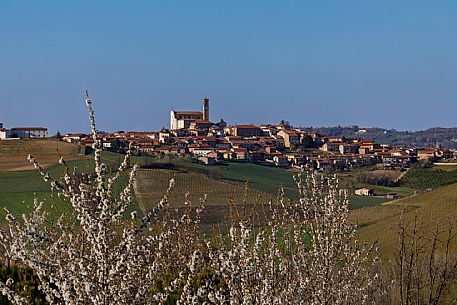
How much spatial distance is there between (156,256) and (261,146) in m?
98.8

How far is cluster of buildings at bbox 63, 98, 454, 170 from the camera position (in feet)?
279

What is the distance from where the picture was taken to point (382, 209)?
143 ft

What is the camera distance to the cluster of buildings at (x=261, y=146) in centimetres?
8512

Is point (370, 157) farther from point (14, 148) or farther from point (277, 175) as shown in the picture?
point (14, 148)

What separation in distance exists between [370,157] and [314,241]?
289ft

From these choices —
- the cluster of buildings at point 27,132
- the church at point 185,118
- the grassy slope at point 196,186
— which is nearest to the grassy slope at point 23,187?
the grassy slope at point 196,186

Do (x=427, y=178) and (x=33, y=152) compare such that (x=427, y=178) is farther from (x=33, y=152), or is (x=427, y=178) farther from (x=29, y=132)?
(x=29, y=132)

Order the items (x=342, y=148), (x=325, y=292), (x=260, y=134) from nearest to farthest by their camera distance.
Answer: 1. (x=325, y=292)
2. (x=342, y=148)
3. (x=260, y=134)

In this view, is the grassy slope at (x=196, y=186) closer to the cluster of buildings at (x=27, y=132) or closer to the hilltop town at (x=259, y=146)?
the hilltop town at (x=259, y=146)

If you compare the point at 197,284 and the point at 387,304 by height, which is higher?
the point at 197,284

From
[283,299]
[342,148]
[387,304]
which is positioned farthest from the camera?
[342,148]

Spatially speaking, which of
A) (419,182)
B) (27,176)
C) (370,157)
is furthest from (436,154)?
(27,176)

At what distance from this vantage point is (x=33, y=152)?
59.2 metres

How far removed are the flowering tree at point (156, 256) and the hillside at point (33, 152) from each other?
4623 centimetres
